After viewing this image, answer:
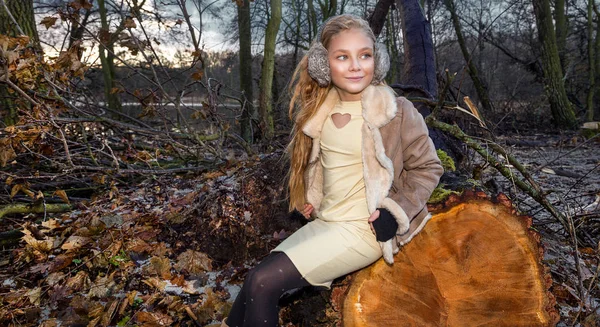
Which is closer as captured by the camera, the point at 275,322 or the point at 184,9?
the point at 275,322

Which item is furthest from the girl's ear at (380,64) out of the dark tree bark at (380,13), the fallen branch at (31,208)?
the dark tree bark at (380,13)

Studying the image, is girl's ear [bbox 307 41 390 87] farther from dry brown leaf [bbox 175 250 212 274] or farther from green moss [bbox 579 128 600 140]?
green moss [bbox 579 128 600 140]

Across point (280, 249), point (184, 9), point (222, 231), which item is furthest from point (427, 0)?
point (280, 249)

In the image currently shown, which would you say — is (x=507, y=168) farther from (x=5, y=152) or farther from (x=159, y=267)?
(x=5, y=152)

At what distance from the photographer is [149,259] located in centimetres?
296

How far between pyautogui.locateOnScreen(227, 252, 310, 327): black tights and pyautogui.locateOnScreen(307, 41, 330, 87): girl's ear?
2.83 ft

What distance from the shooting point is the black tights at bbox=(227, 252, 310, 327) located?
5.49ft

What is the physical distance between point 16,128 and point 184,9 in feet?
6.21

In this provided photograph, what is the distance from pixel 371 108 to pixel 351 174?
326 mm

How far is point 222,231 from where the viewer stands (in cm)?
295

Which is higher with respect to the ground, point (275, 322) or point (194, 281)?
point (275, 322)

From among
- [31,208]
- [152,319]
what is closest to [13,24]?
[31,208]

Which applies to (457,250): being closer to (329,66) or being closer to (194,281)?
(329,66)

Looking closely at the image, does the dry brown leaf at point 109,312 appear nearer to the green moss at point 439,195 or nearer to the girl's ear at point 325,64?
the girl's ear at point 325,64
